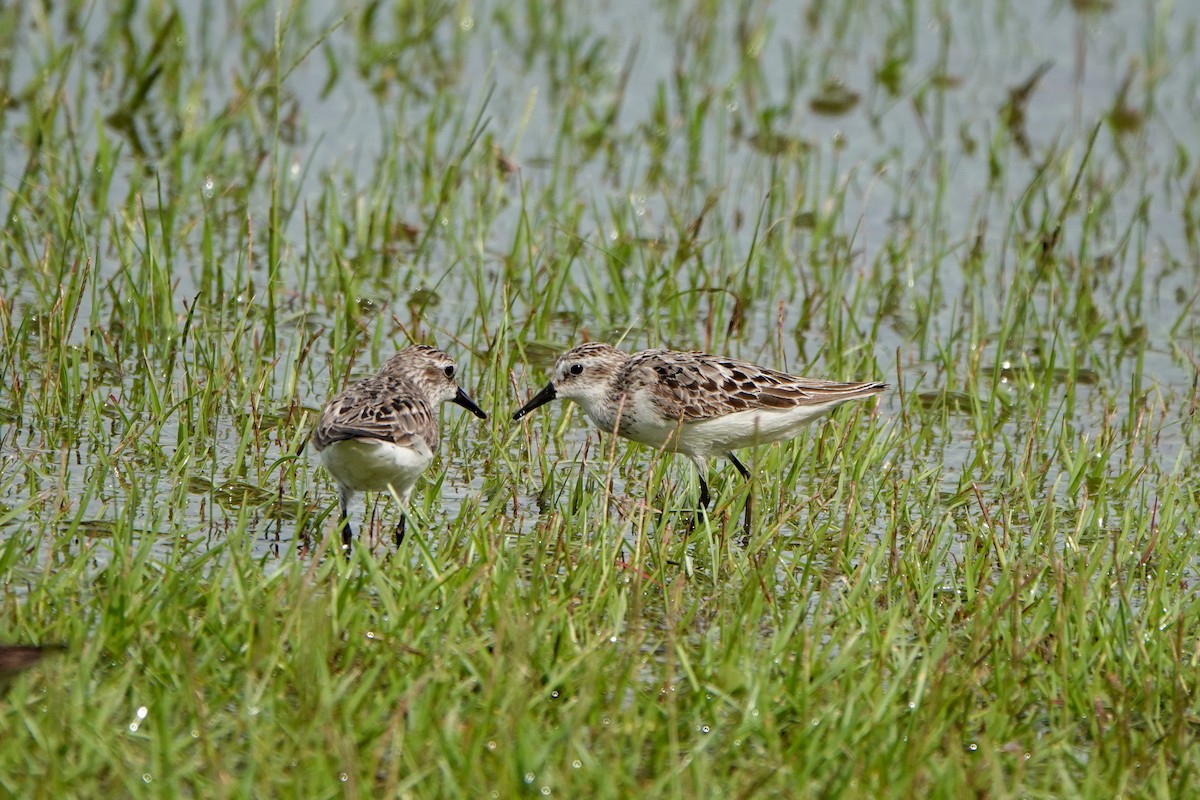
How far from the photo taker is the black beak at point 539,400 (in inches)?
333

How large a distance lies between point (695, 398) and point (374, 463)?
5.54 feet

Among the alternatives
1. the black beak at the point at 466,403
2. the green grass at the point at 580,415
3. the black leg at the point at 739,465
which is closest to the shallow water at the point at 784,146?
the green grass at the point at 580,415

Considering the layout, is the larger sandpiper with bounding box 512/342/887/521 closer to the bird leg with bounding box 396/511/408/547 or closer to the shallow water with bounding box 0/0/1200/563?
the shallow water with bounding box 0/0/1200/563

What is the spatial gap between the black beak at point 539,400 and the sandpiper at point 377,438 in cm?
54

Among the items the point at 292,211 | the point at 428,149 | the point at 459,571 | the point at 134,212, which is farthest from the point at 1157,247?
the point at 459,571

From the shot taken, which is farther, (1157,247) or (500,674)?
(1157,247)

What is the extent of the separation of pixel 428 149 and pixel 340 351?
11.0 feet

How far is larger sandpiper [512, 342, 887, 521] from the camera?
8117 millimetres

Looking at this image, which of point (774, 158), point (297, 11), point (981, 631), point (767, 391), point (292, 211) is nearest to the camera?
point (981, 631)

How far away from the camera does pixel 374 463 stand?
7062 mm

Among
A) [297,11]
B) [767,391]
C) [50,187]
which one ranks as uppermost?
[297,11]

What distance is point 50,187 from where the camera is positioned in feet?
34.2

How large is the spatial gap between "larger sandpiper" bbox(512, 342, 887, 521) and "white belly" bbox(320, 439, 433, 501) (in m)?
1.09

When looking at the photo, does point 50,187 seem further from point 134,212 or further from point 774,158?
point 774,158
